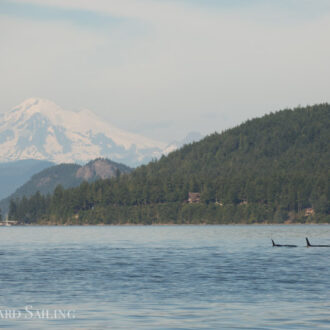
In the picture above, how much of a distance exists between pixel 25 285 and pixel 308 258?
1588 inches

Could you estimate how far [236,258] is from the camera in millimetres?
102375

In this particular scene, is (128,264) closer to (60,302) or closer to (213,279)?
(213,279)

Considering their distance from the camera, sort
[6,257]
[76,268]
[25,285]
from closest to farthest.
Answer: [25,285]
[76,268]
[6,257]

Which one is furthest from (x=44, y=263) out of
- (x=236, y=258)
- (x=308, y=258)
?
(x=308, y=258)

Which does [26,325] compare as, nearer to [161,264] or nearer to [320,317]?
[320,317]

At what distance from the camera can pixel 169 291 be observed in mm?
66500

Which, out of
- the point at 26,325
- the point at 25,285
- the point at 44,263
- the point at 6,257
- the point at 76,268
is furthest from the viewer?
the point at 6,257

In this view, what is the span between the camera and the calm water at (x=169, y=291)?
51062mm

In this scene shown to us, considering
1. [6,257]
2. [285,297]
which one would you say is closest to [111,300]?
[285,297]

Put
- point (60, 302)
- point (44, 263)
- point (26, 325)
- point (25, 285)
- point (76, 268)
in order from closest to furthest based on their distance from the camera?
point (26, 325) → point (60, 302) → point (25, 285) → point (76, 268) → point (44, 263)

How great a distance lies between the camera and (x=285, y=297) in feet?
202

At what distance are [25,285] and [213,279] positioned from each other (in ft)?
56.0

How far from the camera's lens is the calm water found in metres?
51.1

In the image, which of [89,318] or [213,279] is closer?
[89,318]
